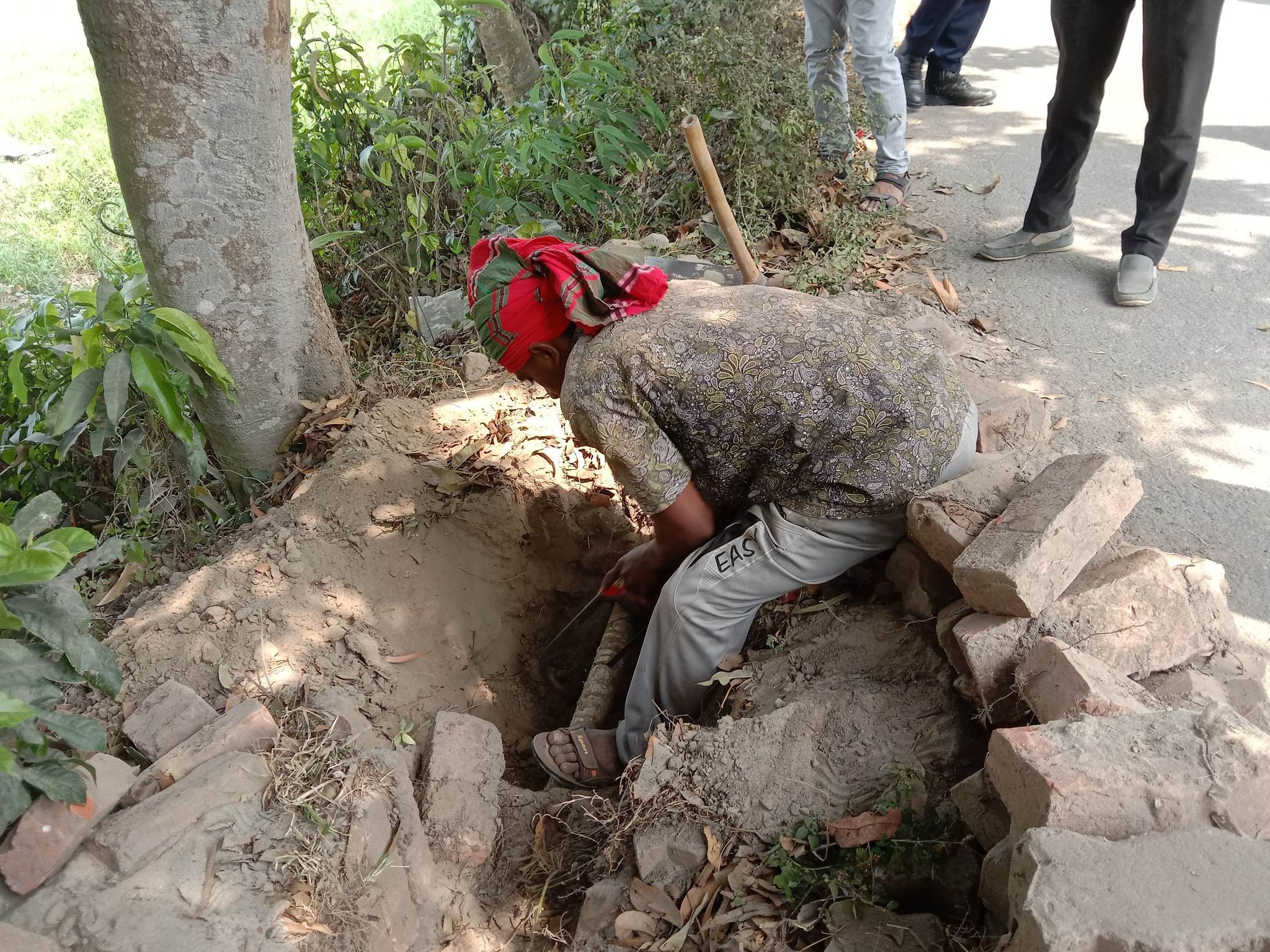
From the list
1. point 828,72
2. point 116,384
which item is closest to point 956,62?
point 828,72

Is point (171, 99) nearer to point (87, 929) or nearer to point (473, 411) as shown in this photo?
point (473, 411)

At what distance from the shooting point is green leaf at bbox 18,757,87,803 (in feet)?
5.73

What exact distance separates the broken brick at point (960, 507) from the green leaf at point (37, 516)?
1975 millimetres

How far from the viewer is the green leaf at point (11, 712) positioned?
151cm

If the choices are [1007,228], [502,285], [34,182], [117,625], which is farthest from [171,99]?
[34,182]

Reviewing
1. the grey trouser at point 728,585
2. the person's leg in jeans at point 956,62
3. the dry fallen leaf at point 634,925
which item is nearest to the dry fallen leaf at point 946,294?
the grey trouser at point 728,585

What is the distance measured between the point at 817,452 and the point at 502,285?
34.8 inches

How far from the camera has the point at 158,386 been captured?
260cm

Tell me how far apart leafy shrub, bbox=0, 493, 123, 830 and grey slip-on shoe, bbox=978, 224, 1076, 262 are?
373 centimetres

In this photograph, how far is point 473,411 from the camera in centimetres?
325

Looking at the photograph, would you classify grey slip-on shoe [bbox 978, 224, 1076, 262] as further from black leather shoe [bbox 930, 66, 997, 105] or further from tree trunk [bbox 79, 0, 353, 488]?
tree trunk [bbox 79, 0, 353, 488]

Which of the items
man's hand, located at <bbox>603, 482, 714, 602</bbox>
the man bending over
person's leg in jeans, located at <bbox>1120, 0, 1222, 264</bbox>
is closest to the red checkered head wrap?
the man bending over

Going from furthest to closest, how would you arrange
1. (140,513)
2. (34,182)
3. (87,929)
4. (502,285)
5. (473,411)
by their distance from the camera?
(34,182), (473,411), (140,513), (502,285), (87,929)

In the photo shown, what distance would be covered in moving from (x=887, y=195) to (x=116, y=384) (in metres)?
3.46
